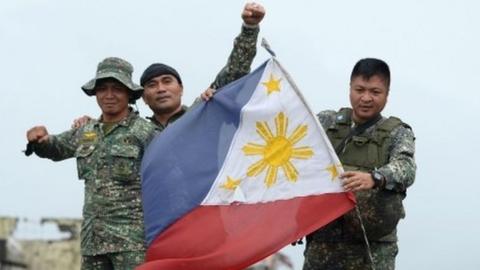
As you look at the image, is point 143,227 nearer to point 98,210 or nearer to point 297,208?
point 98,210

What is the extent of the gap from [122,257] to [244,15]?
6.33ft

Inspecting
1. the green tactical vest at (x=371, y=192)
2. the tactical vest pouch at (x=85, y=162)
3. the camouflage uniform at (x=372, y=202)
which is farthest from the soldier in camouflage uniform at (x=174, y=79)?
the green tactical vest at (x=371, y=192)

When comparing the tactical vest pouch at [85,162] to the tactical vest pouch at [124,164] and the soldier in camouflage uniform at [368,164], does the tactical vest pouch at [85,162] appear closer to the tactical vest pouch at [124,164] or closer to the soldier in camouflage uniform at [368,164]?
the tactical vest pouch at [124,164]

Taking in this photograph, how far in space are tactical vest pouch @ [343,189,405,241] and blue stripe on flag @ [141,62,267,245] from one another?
1028 millimetres

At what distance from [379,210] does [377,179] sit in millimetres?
447

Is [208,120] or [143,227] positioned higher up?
[208,120]

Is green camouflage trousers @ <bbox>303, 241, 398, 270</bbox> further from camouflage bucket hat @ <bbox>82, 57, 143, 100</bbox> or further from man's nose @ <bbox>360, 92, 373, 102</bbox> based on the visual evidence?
camouflage bucket hat @ <bbox>82, 57, 143, 100</bbox>

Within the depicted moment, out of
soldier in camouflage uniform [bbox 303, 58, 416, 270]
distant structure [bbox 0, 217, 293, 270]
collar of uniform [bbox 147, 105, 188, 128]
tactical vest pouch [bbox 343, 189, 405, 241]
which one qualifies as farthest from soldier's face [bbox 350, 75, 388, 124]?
distant structure [bbox 0, 217, 293, 270]

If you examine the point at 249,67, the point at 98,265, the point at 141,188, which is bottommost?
the point at 98,265

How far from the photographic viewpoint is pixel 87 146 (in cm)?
912

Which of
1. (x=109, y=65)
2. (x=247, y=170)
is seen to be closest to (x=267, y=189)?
(x=247, y=170)

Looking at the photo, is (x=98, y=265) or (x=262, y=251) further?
(x=98, y=265)

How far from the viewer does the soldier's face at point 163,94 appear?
374 inches

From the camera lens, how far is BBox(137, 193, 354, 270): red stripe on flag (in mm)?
8336
